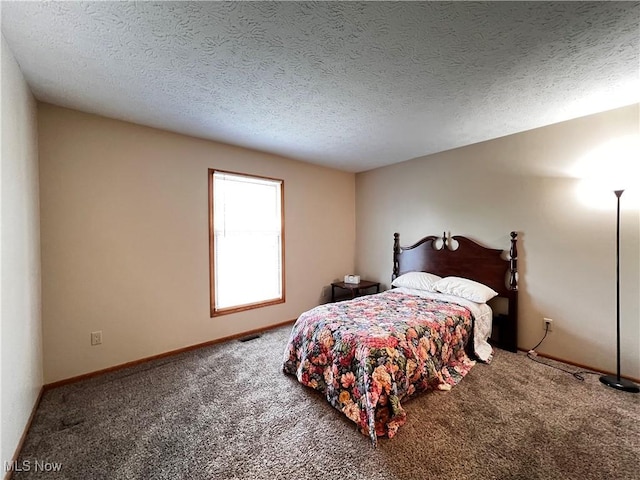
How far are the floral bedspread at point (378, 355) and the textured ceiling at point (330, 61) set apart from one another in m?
1.84

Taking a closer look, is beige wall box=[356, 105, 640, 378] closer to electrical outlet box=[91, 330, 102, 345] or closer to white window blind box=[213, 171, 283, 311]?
white window blind box=[213, 171, 283, 311]

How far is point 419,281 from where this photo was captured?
3.35 m

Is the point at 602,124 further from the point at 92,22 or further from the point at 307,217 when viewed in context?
the point at 92,22

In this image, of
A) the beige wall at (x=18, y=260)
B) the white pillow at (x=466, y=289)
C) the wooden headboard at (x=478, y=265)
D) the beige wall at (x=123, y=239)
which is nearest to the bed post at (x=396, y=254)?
the wooden headboard at (x=478, y=265)

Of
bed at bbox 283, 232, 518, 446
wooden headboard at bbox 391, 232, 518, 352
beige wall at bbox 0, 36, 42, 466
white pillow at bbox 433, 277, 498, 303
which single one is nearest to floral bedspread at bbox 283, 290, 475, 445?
bed at bbox 283, 232, 518, 446

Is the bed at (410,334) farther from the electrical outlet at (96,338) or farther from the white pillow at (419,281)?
the electrical outlet at (96,338)

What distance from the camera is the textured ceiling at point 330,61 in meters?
1.34

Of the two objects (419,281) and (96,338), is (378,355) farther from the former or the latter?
(96,338)

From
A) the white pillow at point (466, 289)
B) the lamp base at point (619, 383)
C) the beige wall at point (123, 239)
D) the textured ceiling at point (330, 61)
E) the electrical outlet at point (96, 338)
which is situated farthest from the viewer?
the white pillow at point (466, 289)

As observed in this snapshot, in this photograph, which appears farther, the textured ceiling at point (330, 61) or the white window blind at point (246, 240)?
the white window blind at point (246, 240)

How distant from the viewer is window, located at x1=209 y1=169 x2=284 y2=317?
10.5 feet

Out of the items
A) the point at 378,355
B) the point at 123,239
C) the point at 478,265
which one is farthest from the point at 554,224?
the point at 123,239

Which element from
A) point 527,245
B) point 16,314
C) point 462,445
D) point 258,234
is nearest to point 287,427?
point 462,445

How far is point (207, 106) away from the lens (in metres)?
2.27
